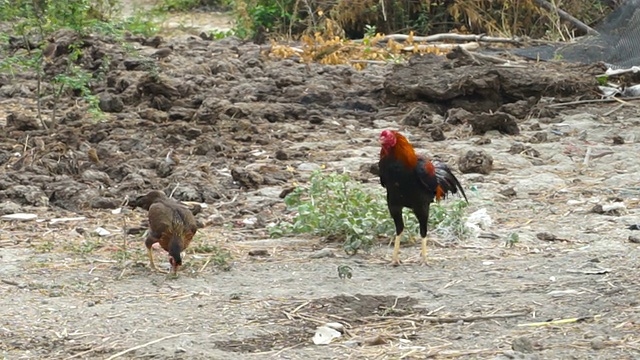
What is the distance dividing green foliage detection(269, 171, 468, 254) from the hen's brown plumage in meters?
1.08

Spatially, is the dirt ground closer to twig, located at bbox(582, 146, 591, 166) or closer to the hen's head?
twig, located at bbox(582, 146, 591, 166)

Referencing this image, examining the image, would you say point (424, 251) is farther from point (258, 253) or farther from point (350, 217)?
point (258, 253)

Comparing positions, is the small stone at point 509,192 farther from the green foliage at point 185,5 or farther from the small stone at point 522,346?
the green foliage at point 185,5

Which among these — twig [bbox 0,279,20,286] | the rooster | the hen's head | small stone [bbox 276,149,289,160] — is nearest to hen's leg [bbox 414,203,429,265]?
the rooster

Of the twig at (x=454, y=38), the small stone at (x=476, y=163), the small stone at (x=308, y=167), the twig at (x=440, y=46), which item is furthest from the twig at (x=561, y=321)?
the twig at (x=454, y=38)

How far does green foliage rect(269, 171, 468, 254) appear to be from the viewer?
24.6ft

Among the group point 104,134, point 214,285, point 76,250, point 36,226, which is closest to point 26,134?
point 104,134

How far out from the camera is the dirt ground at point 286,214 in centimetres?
553

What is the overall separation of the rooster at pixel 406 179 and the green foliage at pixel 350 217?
437 millimetres

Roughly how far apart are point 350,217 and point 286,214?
103 cm

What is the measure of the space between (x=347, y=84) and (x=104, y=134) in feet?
12.6

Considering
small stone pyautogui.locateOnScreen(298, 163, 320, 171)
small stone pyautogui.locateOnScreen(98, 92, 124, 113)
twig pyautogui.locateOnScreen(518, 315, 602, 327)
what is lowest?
small stone pyautogui.locateOnScreen(98, 92, 124, 113)

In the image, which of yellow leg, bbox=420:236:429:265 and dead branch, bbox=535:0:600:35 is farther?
dead branch, bbox=535:0:600:35

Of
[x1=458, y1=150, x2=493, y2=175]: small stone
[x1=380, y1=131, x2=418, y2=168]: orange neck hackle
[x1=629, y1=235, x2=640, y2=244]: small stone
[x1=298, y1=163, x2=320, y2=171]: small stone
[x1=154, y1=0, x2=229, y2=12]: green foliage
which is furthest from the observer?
[x1=154, y1=0, x2=229, y2=12]: green foliage
